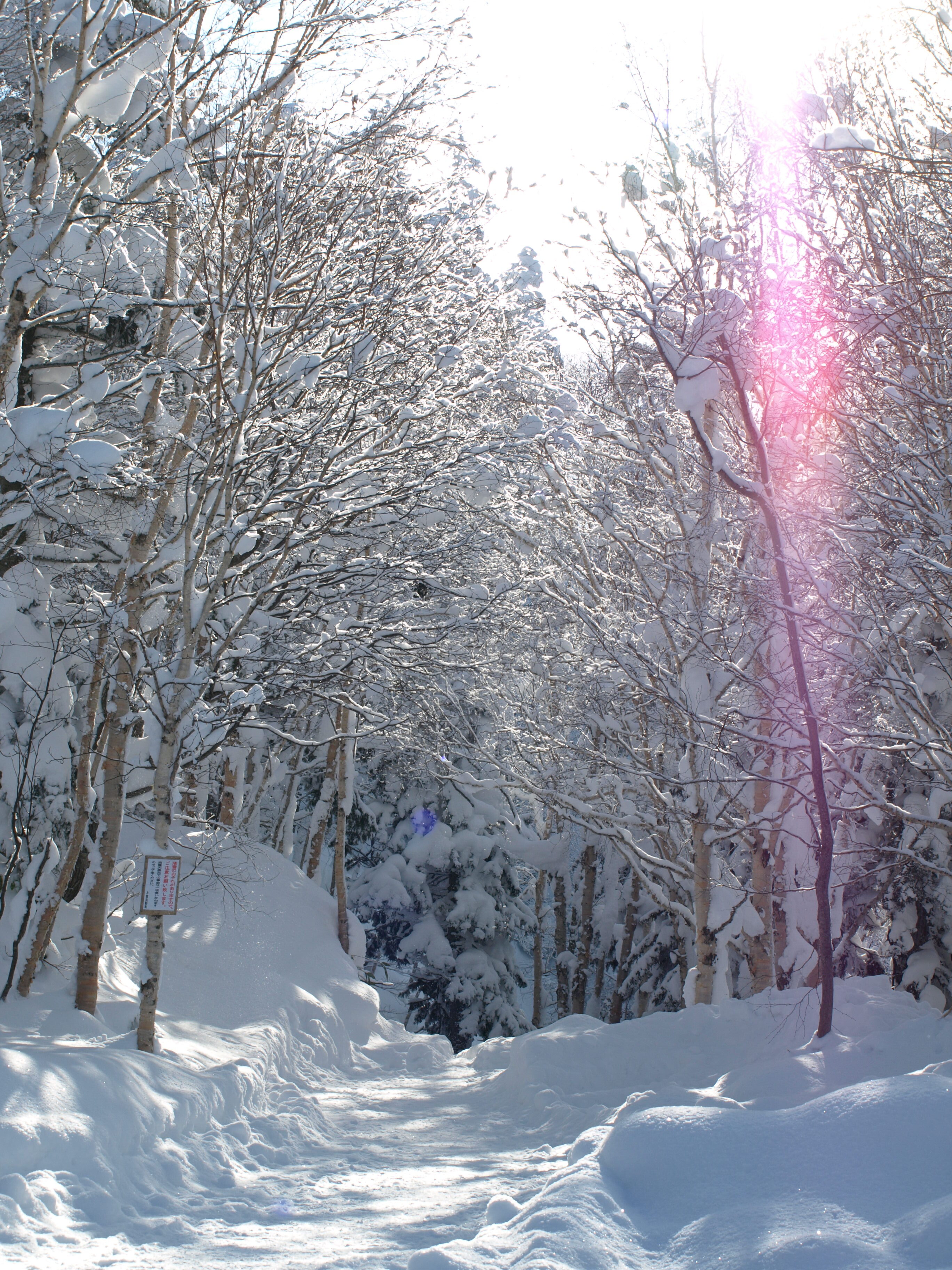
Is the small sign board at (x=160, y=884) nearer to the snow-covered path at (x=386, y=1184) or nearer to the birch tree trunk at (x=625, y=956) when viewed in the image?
the snow-covered path at (x=386, y=1184)

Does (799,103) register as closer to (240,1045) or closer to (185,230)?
(185,230)

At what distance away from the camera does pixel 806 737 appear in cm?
714

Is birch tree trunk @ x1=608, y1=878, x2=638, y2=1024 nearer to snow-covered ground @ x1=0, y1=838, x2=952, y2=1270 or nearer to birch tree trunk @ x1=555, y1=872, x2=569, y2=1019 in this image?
A: birch tree trunk @ x1=555, y1=872, x2=569, y2=1019

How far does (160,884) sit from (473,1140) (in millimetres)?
2977

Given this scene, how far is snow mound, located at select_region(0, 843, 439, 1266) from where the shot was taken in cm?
427

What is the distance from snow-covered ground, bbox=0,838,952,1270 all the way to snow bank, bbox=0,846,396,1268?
0.08 feet

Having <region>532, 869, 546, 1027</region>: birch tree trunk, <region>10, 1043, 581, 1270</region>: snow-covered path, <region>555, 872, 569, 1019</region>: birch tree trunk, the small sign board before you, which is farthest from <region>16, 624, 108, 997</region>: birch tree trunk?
<region>555, 872, 569, 1019</region>: birch tree trunk

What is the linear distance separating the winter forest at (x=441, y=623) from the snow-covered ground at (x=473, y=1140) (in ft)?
0.11

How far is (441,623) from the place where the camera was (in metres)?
10.4

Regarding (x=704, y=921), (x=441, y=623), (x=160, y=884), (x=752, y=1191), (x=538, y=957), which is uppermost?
(x=441, y=623)

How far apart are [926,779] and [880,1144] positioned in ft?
24.7

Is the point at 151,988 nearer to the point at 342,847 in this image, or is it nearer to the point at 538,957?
the point at 342,847

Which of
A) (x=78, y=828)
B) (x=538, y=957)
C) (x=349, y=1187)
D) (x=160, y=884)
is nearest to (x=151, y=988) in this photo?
(x=160, y=884)

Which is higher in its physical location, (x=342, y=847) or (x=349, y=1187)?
(x=342, y=847)
